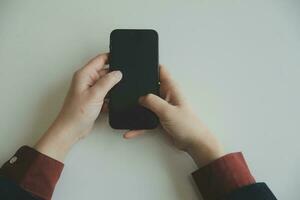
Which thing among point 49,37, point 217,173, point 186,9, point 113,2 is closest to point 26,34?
point 49,37

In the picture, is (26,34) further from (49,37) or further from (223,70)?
(223,70)

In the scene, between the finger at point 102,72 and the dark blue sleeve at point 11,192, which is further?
the finger at point 102,72

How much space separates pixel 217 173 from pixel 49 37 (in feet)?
1.20

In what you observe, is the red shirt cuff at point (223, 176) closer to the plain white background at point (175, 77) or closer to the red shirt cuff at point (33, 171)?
the plain white background at point (175, 77)

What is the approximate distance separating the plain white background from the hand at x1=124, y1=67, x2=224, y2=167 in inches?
1.0

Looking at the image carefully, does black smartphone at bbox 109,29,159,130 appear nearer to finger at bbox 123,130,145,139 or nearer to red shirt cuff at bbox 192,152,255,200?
finger at bbox 123,130,145,139

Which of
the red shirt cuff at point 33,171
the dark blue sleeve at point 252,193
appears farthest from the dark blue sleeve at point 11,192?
the dark blue sleeve at point 252,193

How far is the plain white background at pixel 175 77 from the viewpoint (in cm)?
54

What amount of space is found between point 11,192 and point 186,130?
27 cm

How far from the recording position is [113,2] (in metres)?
0.62

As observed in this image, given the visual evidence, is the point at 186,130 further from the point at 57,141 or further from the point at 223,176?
the point at 57,141

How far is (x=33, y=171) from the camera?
1.66ft

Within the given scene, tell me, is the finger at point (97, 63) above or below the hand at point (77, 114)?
above

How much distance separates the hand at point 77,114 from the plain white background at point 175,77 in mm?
25
